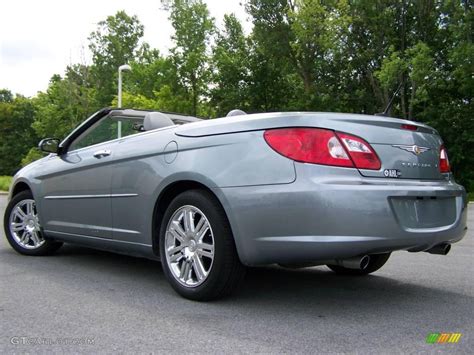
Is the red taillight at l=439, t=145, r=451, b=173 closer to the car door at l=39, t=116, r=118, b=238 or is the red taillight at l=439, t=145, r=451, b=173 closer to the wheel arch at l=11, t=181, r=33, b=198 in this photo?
the car door at l=39, t=116, r=118, b=238

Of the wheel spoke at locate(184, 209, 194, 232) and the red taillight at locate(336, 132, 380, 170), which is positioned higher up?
the red taillight at locate(336, 132, 380, 170)

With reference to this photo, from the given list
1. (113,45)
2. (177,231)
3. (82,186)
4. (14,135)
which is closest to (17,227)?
(82,186)

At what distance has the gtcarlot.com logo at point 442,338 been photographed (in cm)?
288

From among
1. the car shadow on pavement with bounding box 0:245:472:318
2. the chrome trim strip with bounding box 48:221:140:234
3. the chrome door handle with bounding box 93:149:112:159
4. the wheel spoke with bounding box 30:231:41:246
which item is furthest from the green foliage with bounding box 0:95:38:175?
the chrome door handle with bounding box 93:149:112:159

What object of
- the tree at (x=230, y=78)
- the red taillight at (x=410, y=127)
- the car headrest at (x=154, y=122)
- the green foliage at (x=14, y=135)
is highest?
the tree at (x=230, y=78)

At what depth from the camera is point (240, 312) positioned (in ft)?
11.2

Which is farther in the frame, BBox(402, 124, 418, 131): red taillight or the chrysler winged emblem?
BBox(402, 124, 418, 131): red taillight

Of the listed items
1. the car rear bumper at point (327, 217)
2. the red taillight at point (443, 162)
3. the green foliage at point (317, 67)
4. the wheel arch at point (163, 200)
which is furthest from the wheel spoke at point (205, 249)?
the green foliage at point (317, 67)

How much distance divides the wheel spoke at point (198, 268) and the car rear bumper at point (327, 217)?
0.37 metres

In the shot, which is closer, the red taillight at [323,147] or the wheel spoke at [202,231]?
the red taillight at [323,147]

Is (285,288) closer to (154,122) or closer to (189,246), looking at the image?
(189,246)

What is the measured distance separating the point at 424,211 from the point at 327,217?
765 millimetres

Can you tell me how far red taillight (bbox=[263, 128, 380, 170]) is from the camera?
326 centimetres

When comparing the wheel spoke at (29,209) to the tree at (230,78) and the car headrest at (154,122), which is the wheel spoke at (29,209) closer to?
the car headrest at (154,122)
